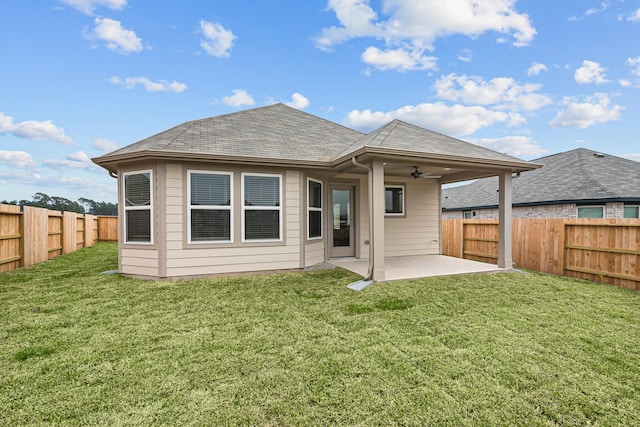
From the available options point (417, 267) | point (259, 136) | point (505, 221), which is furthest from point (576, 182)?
point (259, 136)

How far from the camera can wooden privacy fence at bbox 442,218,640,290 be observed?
580 centimetres

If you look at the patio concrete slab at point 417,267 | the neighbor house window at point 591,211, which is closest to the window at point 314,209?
the patio concrete slab at point 417,267

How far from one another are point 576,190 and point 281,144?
482 inches

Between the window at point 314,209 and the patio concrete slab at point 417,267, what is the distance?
41.5 inches

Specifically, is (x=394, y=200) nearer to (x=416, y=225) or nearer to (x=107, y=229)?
(x=416, y=225)

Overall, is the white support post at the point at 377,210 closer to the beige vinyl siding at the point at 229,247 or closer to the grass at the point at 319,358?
the grass at the point at 319,358

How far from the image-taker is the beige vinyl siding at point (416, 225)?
9.00 meters

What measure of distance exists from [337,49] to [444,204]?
39.8 feet

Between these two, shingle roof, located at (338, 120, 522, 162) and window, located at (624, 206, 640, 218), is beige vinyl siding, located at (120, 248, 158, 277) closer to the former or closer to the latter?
shingle roof, located at (338, 120, 522, 162)

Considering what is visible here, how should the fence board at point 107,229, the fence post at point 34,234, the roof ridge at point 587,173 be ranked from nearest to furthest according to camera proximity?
the fence post at point 34,234
the roof ridge at point 587,173
the fence board at point 107,229

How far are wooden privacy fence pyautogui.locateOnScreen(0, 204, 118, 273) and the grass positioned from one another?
3426 mm

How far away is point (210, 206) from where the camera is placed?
6203mm

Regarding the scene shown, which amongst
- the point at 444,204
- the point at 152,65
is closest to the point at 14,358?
the point at 152,65

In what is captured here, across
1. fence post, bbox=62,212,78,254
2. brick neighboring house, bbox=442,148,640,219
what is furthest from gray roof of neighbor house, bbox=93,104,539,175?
brick neighboring house, bbox=442,148,640,219
